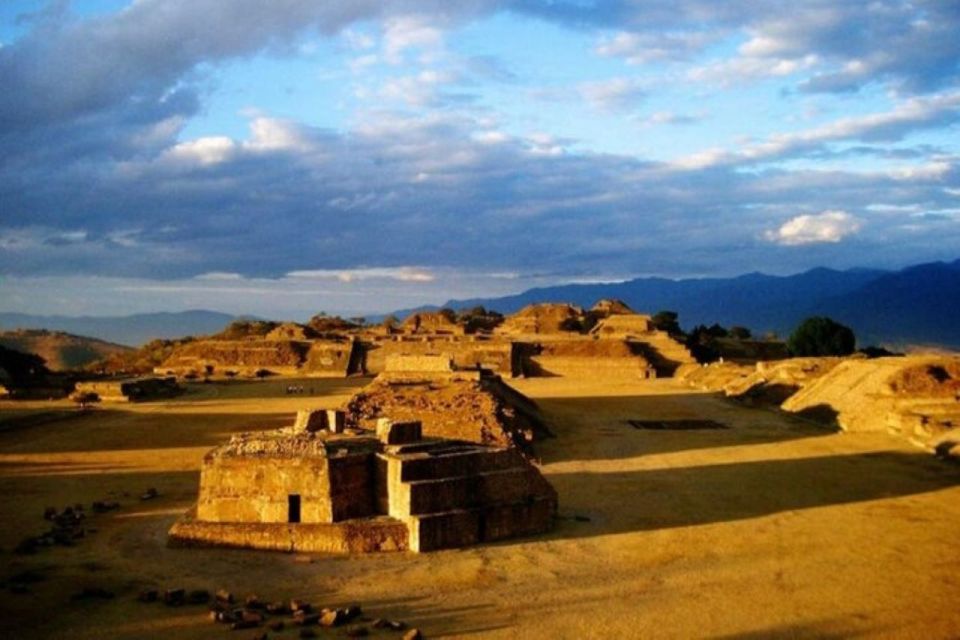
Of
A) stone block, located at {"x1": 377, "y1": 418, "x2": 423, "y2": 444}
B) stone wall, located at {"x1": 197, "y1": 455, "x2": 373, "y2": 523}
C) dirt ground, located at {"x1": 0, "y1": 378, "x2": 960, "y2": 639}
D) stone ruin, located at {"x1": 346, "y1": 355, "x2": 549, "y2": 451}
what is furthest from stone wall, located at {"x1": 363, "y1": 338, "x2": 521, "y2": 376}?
stone wall, located at {"x1": 197, "y1": 455, "x2": 373, "y2": 523}

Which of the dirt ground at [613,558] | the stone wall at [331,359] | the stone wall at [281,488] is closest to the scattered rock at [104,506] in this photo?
the dirt ground at [613,558]

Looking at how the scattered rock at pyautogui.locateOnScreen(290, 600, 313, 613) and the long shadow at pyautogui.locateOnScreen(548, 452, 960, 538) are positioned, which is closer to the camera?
the scattered rock at pyautogui.locateOnScreen(290, 600, 313, 613)

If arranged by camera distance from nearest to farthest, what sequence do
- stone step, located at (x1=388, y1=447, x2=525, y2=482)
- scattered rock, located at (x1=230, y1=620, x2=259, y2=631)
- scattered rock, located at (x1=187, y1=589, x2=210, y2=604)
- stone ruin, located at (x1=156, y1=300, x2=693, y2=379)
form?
scattered rock, located at (x1=230, y1=620, x2=259, y2=631)
scattered rock, located at (x1=187, y1=589, x2=210, y2=604)
stone step, located at (x1=388, y1=447, x2=525, y2=482)
stone ruin, located at (x1=156, y1=300, x2=693, y2=379)

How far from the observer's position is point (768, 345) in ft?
230

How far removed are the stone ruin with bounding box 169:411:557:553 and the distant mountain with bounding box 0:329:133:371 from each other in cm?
7963

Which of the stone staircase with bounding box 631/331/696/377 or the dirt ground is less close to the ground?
the stone staircase with bounding box 631/331/696/377

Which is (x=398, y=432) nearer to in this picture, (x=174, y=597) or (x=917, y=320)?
(x=174, y=597)

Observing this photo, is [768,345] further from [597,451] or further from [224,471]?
[224,471]

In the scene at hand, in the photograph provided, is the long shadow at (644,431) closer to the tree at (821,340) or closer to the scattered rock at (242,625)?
the scattered rock at (242,625)

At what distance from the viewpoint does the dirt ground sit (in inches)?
408

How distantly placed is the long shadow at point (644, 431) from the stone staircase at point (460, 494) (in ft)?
25.4

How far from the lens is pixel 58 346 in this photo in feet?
308

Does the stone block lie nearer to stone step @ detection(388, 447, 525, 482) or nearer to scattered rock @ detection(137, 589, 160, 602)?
stone step @ detection(388, 447, 525, 482)

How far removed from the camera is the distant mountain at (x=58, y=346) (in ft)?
293
